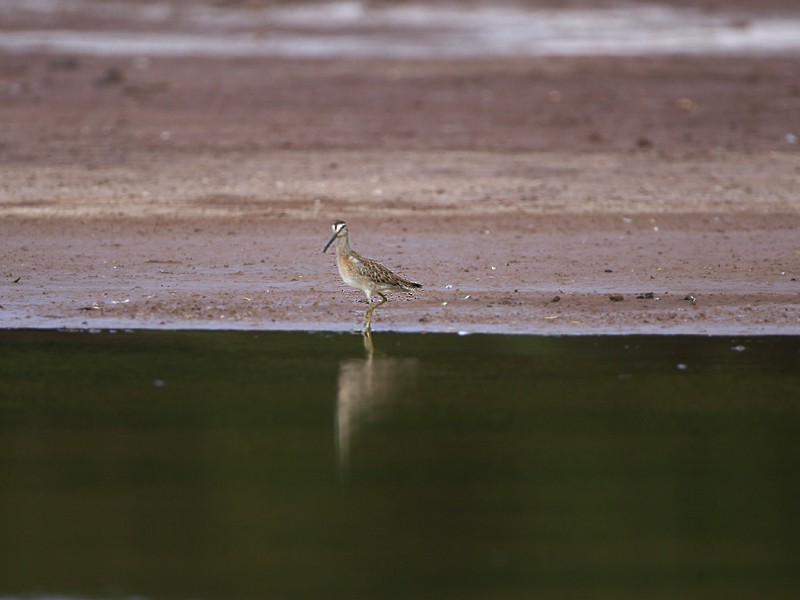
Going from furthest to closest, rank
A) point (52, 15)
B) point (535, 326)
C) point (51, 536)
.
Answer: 1. point (52, 15)
2. point (535, 326)
3. point (51, 536)

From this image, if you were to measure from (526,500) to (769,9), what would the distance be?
3493cm

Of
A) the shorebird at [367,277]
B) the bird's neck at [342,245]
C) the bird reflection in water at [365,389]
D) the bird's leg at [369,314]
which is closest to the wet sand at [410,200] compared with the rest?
the bird's leg at [369,314]

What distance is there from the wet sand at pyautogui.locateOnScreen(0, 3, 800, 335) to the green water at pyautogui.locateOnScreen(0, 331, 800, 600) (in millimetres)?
936

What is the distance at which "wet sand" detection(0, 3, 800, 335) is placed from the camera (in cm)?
1094

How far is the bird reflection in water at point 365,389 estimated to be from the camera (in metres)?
7.80

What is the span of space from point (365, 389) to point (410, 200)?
6.43 meters

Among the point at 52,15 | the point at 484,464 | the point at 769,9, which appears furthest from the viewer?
the point at 769,9

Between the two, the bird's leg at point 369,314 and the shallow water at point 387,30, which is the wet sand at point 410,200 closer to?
the bird's leg at point 369,314

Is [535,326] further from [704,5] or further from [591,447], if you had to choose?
[704,5]

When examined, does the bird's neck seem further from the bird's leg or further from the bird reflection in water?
the bird reflection in water

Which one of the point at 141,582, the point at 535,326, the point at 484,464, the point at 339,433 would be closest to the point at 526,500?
the point at 484,464

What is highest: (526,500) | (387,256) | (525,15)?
(526,500)

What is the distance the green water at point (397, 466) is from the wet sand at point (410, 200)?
3.07ft

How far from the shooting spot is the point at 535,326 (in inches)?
407
